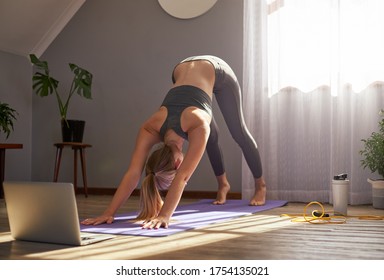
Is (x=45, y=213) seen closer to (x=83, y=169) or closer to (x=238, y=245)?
(x=238, y=245)

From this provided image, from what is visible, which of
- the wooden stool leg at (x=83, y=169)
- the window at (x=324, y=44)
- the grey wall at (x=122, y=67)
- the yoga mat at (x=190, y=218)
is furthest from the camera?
the wooden stool leg at (x=83, y=169)

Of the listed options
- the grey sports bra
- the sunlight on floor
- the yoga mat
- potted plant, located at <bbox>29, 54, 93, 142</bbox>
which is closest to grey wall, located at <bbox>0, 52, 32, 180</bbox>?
potted plant, located at <bbox>29, 54, 93, 142</bbox>

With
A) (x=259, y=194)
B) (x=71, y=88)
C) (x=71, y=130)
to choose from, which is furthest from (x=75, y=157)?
(x=259, y=194)

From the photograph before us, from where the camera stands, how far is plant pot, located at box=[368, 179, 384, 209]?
3.38 m

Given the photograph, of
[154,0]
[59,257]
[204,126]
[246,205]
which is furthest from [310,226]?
[154,0]

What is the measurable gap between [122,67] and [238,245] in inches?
123

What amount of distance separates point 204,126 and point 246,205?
1.10m

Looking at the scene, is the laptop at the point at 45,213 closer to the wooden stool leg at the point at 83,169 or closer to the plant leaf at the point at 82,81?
the wooden stool leg at the point at 83,169

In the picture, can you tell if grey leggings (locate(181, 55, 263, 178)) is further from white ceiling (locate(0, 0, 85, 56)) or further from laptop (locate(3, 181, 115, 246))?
white ceiling (locate(0, 0, 85, 56))

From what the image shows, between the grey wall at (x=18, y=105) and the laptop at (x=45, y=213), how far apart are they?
294cm

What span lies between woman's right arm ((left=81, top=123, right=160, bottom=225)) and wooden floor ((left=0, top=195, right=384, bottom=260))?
16.3 inches

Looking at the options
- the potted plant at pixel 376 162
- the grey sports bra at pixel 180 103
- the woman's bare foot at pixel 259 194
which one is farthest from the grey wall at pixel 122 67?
the grey sports bra at pixel 180 103

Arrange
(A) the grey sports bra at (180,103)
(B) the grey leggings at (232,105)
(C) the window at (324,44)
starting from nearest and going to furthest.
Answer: (A) the grey sports bra at (180,103), (B) the grey leggings at (232,105), (C) the window at (324,44)

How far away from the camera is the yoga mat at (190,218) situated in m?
2.21
